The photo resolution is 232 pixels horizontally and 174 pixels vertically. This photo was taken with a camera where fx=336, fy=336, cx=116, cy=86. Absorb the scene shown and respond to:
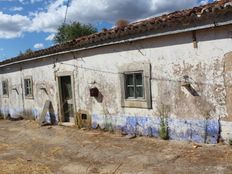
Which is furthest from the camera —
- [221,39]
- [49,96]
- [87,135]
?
[49,96]

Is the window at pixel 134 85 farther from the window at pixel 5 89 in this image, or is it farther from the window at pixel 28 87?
the window at pixel 5 89

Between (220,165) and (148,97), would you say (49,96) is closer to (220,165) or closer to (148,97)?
(148,97)

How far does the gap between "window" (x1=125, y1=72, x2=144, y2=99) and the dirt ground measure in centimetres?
121

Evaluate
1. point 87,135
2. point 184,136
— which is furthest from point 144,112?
point 87,135

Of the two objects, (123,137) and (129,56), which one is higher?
(129,56)

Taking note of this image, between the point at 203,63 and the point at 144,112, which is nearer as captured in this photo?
Answer: the point at 203,63

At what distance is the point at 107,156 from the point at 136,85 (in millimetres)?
2467

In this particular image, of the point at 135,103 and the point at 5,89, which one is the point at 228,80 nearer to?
the point at 135,103

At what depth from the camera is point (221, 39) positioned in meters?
7.10

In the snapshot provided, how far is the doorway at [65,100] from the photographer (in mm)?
12875

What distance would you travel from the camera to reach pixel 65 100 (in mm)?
13094

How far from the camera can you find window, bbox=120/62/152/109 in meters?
8.91

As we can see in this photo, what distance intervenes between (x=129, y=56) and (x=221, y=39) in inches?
117

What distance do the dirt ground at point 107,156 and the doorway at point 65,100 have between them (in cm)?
237
